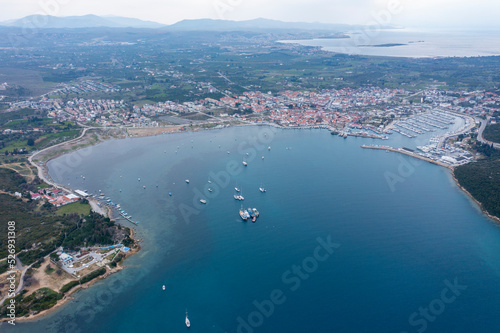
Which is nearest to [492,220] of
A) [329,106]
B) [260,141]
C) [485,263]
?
[485,263]

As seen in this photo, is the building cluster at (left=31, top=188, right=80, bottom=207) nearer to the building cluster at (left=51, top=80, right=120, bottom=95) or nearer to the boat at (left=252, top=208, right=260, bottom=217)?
the boat at (left=252, top=208, right=260, bottom=217)

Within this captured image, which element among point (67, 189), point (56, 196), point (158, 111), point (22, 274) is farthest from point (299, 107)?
point (22, 274)

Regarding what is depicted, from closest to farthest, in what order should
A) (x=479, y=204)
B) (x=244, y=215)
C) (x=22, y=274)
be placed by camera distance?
(x=22, y=274), (x=244, y=215), (x=479, y=204)

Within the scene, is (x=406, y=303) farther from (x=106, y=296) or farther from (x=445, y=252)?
(x=106, y=296)

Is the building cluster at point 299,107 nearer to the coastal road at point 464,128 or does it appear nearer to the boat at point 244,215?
the coastal road at point 464,128

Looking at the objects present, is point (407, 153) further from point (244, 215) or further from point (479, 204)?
point (244, 215)

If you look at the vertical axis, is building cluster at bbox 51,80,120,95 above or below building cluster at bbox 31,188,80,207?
below

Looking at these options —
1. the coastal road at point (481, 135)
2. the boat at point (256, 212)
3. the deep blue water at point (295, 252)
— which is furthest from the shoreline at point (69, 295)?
the coastal road at point (481, 135)

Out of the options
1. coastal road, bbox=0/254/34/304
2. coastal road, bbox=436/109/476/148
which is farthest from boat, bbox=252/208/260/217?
coastal road, bbox=436/109/476/148
